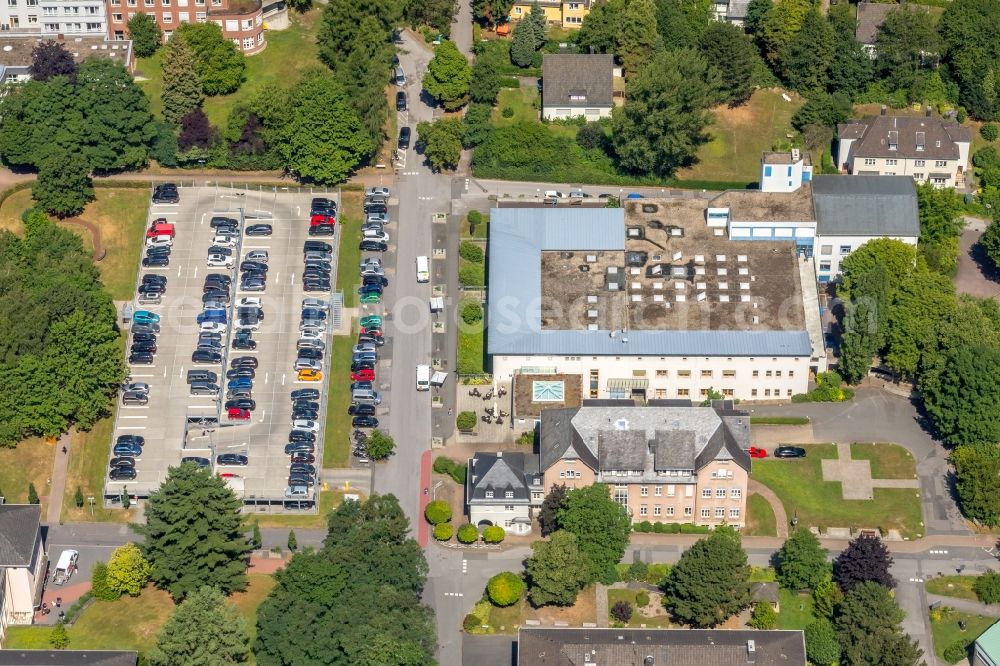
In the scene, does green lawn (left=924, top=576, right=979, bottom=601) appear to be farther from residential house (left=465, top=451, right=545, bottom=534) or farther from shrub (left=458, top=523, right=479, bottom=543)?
shrub (left=458, top=523, right=479, bottom=543)

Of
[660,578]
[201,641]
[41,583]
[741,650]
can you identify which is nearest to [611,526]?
[660,578]

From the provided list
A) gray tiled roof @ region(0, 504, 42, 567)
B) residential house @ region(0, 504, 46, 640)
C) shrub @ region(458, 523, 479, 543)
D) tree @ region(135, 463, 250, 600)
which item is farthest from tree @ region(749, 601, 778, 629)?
gray tiled roof @ region(0, 504, 42, 567)

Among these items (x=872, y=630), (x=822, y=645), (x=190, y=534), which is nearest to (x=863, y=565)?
(x=872, y=630)

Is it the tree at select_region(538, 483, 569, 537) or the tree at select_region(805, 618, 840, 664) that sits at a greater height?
the tree at select_region(538, 483, 569, 537)

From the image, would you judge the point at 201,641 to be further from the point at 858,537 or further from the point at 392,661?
the point at 858,537

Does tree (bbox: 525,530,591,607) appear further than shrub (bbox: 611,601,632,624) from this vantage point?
No

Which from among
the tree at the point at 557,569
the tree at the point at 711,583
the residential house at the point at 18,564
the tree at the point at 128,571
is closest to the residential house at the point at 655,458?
the tree at the point at 557,569
